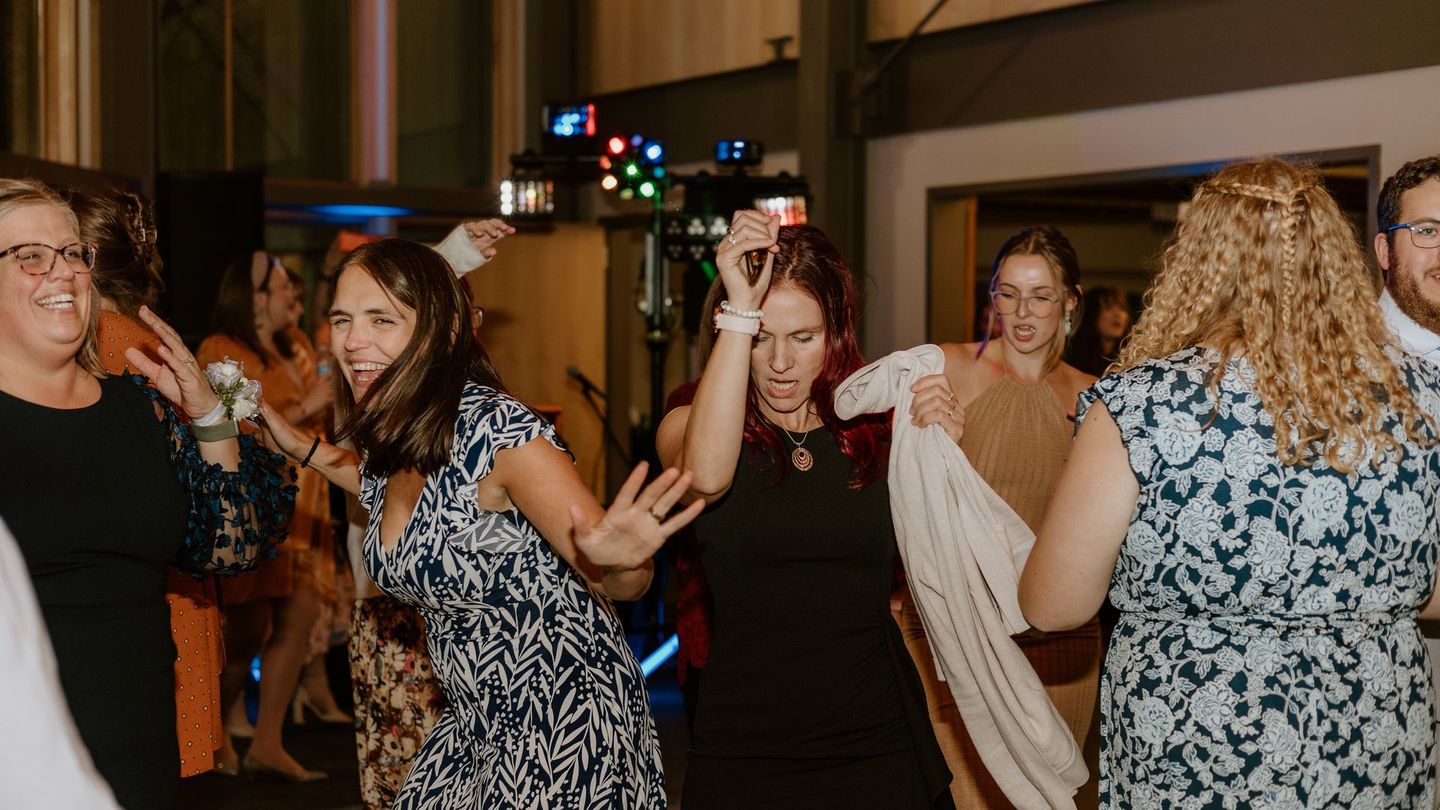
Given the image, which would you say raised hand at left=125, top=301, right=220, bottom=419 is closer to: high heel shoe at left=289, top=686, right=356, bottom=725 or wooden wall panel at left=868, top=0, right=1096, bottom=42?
high heel shoe at left=289, top=686, right=356, bottom=725

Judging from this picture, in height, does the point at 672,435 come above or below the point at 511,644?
above

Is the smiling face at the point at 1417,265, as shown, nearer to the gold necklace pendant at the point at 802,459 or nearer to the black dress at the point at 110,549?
the gold necklace pendant at the point at 802,459

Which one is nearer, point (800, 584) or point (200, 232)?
point (800, 584)

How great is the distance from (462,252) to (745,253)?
116 centimetres

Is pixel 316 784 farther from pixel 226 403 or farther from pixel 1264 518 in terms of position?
pixel 1264 518

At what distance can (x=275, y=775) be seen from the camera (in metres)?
5.17

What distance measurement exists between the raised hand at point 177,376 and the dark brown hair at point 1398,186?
8.00 ft

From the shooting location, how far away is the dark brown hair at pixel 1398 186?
9.78 ft

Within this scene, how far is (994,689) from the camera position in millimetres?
2578

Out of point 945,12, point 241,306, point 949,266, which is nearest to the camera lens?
point 241,306

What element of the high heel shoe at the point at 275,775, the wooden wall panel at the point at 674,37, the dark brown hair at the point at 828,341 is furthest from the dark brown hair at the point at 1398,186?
the wooden wall panel at the point at 674,37

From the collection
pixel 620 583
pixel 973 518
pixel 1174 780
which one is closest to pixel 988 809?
pixel 973 518

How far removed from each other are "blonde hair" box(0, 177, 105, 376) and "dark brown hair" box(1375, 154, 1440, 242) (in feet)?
8.43

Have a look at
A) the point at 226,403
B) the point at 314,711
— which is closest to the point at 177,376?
the point at 226,403
